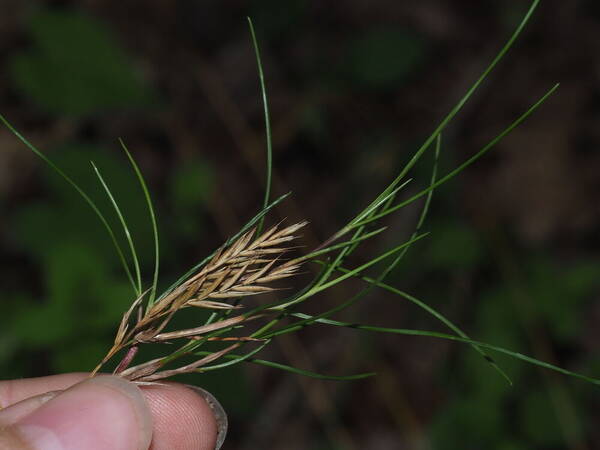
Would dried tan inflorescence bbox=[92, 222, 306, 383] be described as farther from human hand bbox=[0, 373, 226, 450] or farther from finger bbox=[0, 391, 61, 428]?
finger bbox=[0, 391, 61, 428]

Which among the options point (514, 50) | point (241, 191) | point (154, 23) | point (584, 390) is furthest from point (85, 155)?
point (514, 50)

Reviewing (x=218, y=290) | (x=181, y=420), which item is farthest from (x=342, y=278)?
(x=181, y=420)

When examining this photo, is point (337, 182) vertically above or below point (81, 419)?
below

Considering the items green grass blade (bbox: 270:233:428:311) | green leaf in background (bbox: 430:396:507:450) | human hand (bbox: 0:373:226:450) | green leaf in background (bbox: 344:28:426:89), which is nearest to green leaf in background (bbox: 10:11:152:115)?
green leaf in background (bbox: 344:28:426:89)

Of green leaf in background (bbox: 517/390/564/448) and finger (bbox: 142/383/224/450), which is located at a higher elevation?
finger (bbox: 142/383/224/450)

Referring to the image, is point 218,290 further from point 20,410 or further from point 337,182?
point 337,182
